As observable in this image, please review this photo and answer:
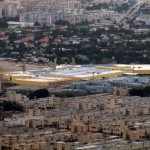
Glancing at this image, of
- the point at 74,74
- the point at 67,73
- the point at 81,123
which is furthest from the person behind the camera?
the point at 67,73

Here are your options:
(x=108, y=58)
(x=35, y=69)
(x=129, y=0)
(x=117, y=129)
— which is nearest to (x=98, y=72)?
(x=35, y=69)

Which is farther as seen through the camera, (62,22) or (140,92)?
(62,22)

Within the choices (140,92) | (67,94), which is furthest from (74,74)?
(140,92)

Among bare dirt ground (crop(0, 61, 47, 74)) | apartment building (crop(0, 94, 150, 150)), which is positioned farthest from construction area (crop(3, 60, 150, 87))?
apartment building (crop(0, 94, 150, 150))

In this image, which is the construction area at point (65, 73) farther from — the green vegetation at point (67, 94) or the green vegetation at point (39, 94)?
the green vegetation at point (39, 94)

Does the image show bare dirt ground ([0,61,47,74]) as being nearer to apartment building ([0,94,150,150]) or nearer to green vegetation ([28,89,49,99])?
green vegetation ([28,89,49,99])

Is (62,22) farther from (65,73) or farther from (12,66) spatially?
(65,73)
